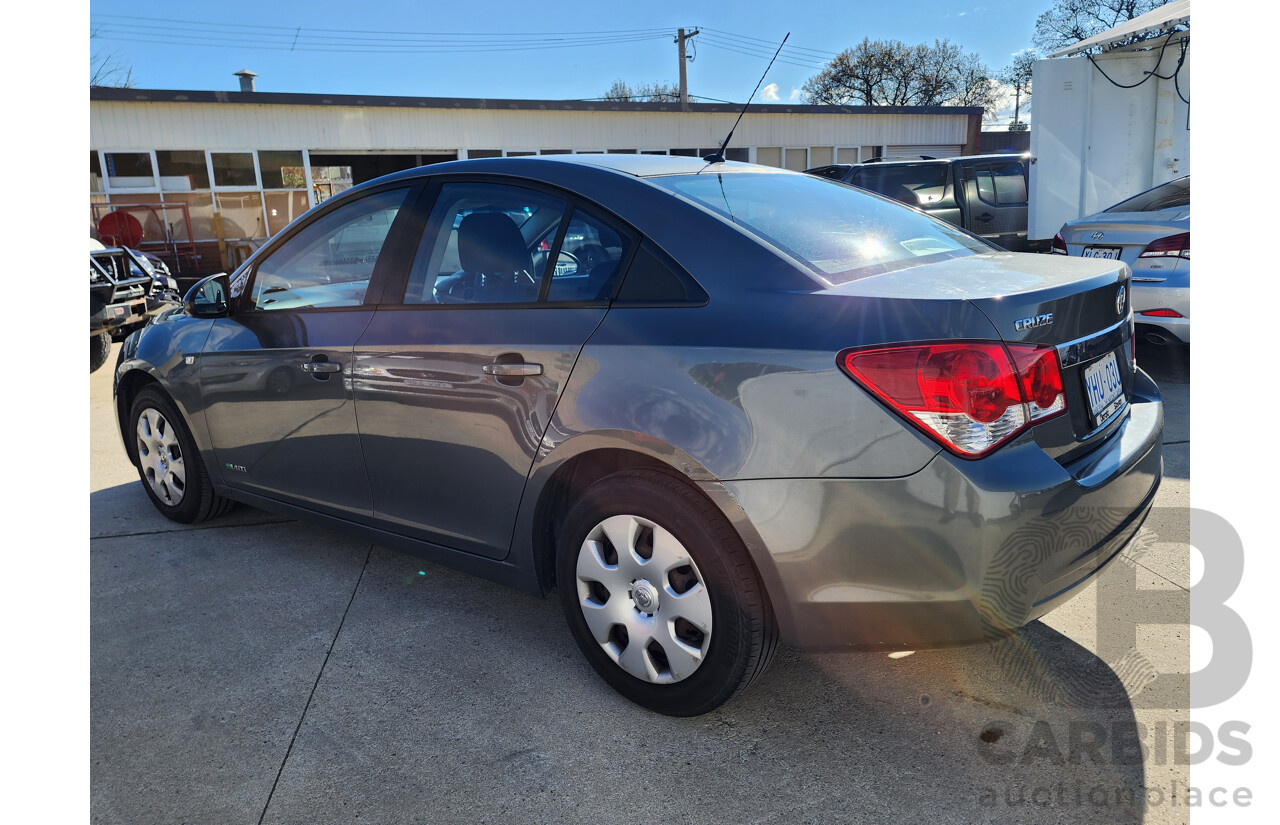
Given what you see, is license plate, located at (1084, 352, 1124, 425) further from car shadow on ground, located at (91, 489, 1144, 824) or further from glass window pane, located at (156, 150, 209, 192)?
glass window pane, located at (156, 150, 209, 192)

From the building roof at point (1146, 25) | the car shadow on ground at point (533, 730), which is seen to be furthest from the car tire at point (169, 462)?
the building roof at point (1146, 25)

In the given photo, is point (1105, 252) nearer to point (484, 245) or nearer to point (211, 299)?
point (484, 245)

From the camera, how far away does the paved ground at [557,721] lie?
2.25 meters

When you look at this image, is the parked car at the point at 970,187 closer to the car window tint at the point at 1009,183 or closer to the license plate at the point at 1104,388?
the car window tint at the point at 1009,183

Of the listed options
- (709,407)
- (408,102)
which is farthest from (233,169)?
(709,407)

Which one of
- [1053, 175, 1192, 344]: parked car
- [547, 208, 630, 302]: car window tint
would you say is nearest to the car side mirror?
[547, 208, 630, 302]: car window tint

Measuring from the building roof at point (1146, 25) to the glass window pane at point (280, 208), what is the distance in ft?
52.5

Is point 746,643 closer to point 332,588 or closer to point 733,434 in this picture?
point 733,434

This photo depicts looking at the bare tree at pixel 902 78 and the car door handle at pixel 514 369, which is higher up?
the bare tree at pixel 902 78

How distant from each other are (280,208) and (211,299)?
58.2 feet

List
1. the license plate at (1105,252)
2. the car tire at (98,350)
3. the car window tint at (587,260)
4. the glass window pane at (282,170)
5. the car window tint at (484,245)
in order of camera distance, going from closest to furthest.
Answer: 1. the car window tint at (587,260)
2. the car window tint at (484,245)
3. the license plate at (1105,252)
4. the car tire at (98,350)
5. the glass window pane at (282,170)

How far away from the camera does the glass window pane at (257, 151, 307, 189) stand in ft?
65.9

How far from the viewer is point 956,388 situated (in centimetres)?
203

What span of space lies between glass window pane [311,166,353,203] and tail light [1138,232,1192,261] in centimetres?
1827
